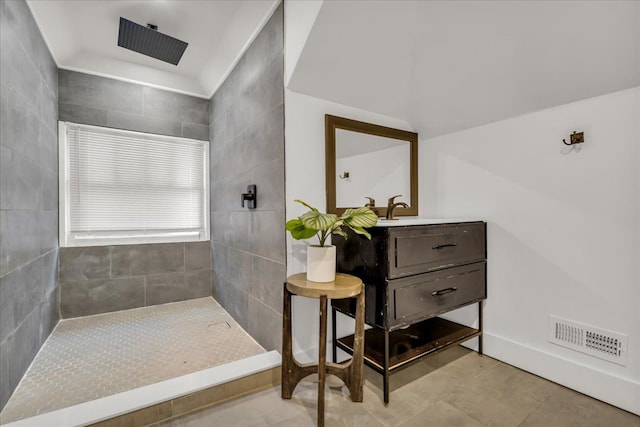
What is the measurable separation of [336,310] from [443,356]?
87 centimetres

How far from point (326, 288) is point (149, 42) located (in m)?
2.62

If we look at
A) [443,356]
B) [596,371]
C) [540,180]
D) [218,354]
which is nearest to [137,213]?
[218,354]

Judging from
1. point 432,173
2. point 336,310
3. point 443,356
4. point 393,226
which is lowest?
point 443,356

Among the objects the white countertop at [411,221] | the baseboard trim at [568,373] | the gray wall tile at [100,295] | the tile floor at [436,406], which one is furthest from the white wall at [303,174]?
the gray wall tile at [100,295]

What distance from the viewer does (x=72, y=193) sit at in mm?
2854

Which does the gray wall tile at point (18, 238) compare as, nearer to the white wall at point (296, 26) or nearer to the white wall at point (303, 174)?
the white wall at point (303, 174)

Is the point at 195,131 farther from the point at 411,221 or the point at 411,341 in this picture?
the point at 411,341

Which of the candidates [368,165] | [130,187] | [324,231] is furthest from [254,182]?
[130,187]

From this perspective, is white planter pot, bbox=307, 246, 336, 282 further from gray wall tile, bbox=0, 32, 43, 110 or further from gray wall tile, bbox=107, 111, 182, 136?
gray wall tile, bbox=107, 111, 182, 136

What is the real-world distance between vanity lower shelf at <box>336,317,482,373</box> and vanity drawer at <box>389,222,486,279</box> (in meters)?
0.49

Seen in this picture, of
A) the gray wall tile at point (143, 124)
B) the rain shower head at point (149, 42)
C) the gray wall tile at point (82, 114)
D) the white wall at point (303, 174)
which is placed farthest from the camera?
the gray wall tile at point (143, 124)

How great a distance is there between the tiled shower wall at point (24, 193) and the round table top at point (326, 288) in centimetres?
148

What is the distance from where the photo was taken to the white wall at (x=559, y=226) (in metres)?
1.55

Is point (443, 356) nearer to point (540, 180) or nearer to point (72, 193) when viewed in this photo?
point (540, 180)
